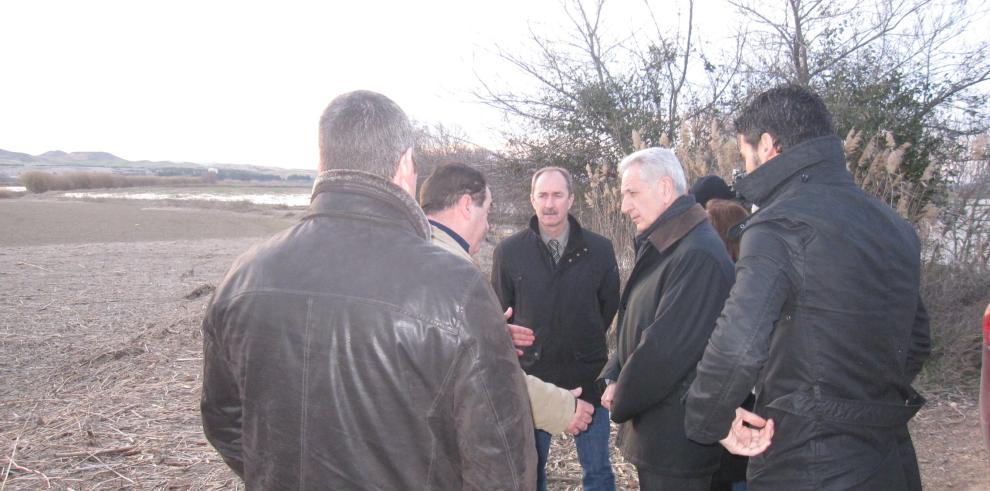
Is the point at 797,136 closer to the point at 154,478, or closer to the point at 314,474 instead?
the point at 314,474

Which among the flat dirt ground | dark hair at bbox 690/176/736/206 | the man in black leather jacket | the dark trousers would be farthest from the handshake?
dark hair at bbox 690/176/736/206

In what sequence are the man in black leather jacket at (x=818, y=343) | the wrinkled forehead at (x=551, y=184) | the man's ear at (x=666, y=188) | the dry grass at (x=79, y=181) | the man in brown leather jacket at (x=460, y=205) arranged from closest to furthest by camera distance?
the man in black leather jacket at (x=818, y=343), the man in brown leather jacket at (x=460, y=205), the man's ear at (x=666, y=188), the wrinkled forehead at (x=551, y=184), the dry grass at (x=79, y=181)

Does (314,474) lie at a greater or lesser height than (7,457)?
greater

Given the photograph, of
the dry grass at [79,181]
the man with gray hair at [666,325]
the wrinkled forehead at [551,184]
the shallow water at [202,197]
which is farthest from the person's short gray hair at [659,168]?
the dry grass at [79,181]

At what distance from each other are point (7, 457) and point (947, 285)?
777 cm

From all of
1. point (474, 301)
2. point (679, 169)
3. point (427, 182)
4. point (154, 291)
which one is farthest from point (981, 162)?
point (154, 291)

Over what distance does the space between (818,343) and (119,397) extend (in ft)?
17.9

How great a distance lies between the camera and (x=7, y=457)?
4.21 meters

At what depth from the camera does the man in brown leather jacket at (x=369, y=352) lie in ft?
4.85

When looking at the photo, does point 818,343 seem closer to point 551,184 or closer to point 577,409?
point 577,409

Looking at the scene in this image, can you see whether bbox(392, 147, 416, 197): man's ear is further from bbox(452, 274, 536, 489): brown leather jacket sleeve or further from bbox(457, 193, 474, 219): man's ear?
bbox(457, 193, 474, 219): man's ear

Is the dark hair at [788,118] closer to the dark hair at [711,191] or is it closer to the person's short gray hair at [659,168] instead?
the person's short gray hair at [659,168]

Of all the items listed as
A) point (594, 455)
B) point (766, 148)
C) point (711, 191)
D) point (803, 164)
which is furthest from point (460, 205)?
point (711, 191)

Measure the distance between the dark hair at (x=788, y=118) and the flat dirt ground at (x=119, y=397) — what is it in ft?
8.65
